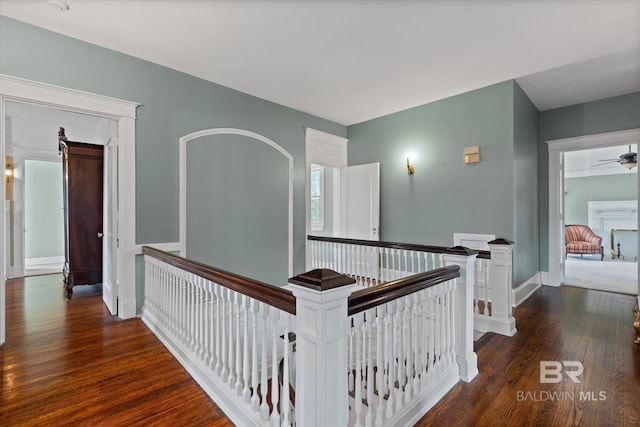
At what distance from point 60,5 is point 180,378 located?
3.16m

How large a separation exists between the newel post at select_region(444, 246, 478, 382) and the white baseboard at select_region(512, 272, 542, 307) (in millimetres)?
2228

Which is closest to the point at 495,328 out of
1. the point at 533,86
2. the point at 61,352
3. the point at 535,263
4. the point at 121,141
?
the point at 535,263

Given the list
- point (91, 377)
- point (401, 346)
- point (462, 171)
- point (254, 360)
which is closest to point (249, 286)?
point (254, 360)

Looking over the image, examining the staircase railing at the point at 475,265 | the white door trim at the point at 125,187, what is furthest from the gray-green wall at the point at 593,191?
the white door trim at the point at 125,187

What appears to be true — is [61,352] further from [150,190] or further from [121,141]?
[121,141]

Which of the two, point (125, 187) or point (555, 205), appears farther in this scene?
point (555, 205)

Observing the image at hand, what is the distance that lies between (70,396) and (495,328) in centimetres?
364

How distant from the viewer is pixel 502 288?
2.97 metres

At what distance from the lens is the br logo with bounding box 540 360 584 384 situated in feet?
7.09

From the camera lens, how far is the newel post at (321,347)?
1190 millimetres

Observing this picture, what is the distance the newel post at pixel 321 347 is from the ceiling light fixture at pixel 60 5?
306 centimetres

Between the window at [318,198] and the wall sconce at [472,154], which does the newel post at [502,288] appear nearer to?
the wall sconce at [472,154]

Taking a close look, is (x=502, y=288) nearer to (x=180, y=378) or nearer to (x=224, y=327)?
(x=224, y=327)

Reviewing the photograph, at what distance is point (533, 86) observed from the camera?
13.0 feet
